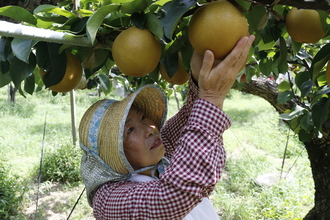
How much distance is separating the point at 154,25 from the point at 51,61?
254 millimetres

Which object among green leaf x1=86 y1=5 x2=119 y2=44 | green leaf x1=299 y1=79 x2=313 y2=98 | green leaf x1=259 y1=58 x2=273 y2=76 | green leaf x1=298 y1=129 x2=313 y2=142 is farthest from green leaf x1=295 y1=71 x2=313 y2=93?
green leaf x1=86 y1=5 x2=119 y2=44

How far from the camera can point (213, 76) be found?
2.49 feet

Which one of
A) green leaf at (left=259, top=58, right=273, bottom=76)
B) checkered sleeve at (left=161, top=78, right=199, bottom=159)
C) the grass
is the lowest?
the grass

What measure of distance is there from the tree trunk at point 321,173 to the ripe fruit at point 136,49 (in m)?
1.61

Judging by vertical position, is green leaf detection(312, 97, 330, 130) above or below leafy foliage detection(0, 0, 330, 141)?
below

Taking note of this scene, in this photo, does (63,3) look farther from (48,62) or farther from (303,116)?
(303,116)

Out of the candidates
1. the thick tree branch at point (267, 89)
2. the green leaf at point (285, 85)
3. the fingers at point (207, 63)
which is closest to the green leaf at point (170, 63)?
the fingers at point (207, 63)

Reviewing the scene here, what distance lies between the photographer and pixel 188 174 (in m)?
0.78

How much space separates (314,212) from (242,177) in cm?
213

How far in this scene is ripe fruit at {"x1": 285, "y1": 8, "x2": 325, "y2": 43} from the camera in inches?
30.2

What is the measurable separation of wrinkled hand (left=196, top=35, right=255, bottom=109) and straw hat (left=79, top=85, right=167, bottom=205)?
0.92 ft

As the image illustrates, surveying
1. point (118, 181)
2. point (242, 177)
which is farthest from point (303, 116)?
point (242, 177)

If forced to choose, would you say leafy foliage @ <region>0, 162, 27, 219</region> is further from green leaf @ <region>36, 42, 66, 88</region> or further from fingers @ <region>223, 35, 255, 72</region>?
fingers @ <region>223, 35, 255, 72</region>

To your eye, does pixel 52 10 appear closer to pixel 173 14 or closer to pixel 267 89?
pixel 173 14
